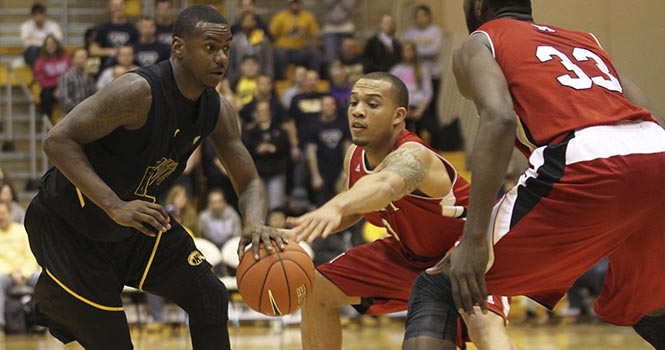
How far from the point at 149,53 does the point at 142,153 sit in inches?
301

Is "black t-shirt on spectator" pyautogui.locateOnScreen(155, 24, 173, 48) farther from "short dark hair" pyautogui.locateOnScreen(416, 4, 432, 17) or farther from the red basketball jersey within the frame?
the red basketball jersey

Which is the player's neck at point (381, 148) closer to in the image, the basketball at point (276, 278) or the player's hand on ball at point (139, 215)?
the basketball at point (276, 278)

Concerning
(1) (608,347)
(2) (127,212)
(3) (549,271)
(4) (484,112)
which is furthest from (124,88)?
(1) (608,347)

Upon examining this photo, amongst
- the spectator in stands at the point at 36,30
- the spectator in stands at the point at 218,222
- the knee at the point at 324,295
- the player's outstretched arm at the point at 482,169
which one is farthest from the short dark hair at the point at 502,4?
the spectator in stands at the point at 36,30

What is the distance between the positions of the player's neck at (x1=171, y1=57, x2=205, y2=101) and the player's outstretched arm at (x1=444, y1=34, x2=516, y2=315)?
1.42 metres

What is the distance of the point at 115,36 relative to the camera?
41.0 feet

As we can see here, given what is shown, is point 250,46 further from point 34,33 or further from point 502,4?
point 502,4

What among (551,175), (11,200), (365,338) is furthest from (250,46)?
(551,175)

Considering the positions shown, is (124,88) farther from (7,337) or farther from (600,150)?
(7,337)

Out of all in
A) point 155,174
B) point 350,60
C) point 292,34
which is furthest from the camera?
point 292,34

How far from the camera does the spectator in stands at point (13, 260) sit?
9922mm

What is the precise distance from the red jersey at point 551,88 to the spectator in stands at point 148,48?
8.43 m

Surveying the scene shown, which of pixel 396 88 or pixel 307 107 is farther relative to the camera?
pixel 307 107

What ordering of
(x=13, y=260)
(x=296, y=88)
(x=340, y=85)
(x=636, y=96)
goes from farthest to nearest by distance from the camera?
(x=296, y=88) < (x=340, y=85) < (x=13, y=260) < (x=636, y=96)
